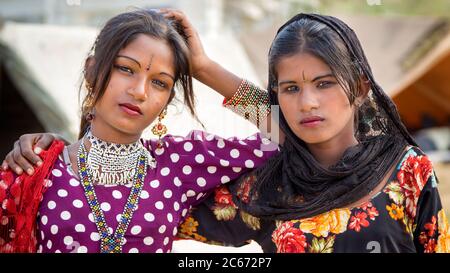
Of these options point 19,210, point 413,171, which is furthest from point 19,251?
point 413,171

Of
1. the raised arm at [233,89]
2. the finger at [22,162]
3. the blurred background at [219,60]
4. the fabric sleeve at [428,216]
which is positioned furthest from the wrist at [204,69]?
the fabric sleeve at [428,216]

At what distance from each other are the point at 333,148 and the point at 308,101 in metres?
0.24

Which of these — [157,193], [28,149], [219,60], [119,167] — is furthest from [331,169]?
[219,60]

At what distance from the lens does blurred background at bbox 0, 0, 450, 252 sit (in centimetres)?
490

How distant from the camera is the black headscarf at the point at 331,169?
2.00 metres

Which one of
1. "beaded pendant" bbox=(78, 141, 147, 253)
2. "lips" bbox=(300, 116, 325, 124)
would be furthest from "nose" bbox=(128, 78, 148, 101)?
"lips" bbox=(300, 116, 325, 124)

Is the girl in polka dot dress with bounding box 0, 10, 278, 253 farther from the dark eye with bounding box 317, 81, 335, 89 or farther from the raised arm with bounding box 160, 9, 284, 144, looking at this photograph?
the dark eye with bounding box 317, 81, 335, 89

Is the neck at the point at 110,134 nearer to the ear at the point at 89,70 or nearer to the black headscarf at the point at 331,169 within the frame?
the ear at the point at 89,70

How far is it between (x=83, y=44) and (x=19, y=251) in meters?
3.62

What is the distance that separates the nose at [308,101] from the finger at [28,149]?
0.82 metres

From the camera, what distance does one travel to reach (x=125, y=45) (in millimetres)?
2035

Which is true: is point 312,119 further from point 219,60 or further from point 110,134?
point 219,60

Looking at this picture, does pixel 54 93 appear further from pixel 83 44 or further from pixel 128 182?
pixel 128 182

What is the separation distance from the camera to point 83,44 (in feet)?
17.6
